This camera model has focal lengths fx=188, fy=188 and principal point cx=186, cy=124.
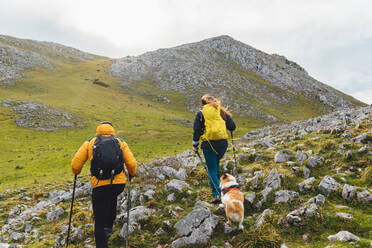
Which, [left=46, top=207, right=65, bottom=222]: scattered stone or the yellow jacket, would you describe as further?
[left=46, top=207, right=65, bottom=222]: scattered stone

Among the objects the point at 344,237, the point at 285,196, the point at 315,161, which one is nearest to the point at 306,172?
the point at 315,161

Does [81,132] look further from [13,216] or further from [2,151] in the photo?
[13,216]

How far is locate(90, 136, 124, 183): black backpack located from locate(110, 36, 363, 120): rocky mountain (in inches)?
2666

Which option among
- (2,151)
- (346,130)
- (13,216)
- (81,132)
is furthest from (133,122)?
(346,130)

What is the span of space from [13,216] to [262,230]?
11.0m

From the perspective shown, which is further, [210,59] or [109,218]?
[210,59]

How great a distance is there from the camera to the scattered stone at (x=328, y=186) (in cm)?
522

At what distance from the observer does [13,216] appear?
884 cm

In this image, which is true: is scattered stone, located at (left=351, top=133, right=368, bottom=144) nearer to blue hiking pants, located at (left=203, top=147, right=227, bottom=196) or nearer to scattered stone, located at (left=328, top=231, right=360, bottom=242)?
scattered stone, located at (left=328, top=231, right=360, bottom=242)

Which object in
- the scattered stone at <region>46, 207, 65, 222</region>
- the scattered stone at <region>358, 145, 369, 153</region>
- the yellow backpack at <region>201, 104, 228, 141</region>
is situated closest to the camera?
the yellow backpack at <region>201, 104, 228, 141</region>

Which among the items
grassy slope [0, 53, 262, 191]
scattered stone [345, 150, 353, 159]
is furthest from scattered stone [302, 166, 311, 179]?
grassy slope [0, 53, 262, 191]

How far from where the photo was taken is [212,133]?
5996 millimetres

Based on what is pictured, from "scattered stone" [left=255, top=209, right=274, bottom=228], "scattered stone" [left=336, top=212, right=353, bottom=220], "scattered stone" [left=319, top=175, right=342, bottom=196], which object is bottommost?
"scattered stone" [left=255, top=209, right=274, bottom=228]

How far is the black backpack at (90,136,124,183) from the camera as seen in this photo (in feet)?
14.8
